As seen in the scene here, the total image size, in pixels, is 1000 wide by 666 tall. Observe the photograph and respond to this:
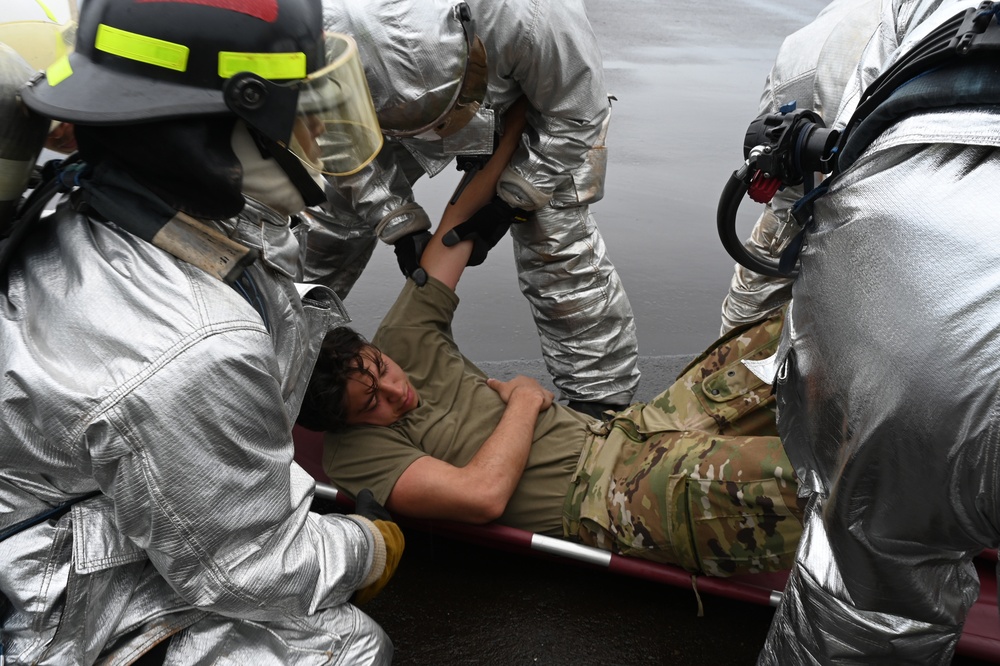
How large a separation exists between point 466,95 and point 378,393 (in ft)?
2.76

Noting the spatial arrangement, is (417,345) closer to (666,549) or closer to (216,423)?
(666,549)

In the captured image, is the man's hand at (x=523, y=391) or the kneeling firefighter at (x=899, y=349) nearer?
the kneeling firefighter at (x=899, y=349)

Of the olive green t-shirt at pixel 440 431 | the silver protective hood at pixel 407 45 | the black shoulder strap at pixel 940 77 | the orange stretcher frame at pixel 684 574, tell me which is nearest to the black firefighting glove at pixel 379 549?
the olive green t-shirt at pixel 440 431

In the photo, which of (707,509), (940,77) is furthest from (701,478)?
(940,77)

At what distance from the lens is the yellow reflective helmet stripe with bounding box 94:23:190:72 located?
1.39 m

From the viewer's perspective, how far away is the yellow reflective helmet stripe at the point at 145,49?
1.39 m

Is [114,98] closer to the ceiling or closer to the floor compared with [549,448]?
closer to the ceiling

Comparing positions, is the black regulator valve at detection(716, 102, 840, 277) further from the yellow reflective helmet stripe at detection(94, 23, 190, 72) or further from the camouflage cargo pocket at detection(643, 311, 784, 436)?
the yellow reflective helmet stripe at detection(94, 23, 190, 72)

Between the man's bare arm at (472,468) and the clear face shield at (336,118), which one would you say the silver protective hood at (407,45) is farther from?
the clear face shield at (336,118)

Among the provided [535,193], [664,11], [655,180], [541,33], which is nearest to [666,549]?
[535,193]

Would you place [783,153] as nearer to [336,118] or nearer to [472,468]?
[336,118]

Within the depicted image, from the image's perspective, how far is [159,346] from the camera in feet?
4.50

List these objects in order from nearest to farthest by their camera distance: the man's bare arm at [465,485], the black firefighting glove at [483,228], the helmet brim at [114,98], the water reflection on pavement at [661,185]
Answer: the helmet brim at [114,98] → the man's bare arm at [465,485] → the black firefighting glove at [483,228] → the water reflection on pavement at [661,185]

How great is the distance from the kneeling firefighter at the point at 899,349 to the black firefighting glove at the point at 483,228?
1145mm
